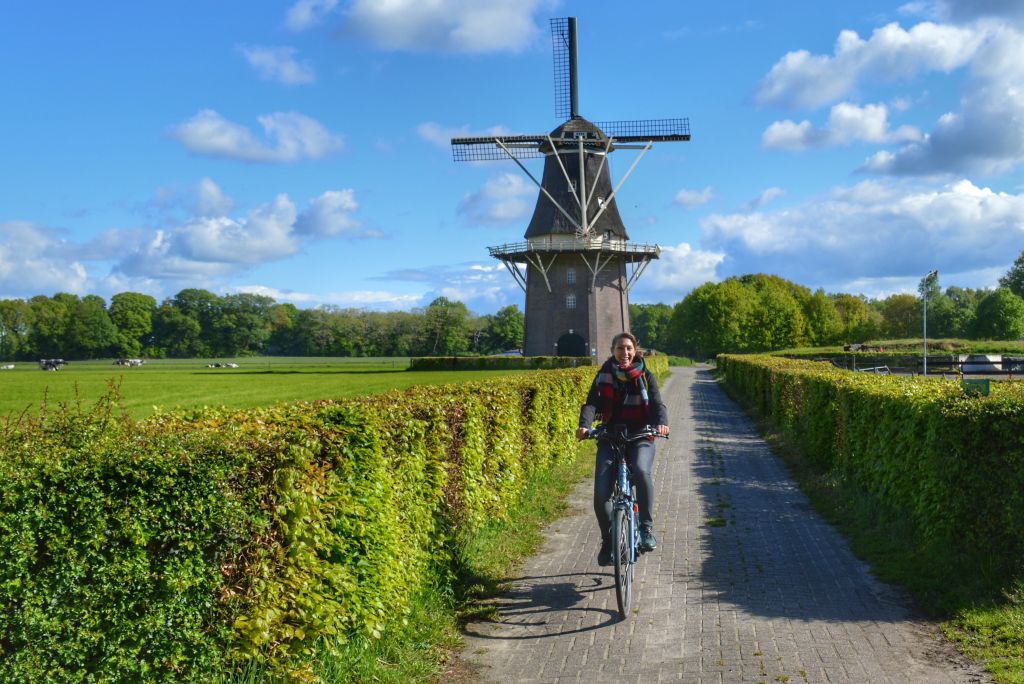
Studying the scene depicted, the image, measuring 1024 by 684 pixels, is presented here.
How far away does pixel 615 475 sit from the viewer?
725cm

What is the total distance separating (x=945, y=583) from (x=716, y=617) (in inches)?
78.0

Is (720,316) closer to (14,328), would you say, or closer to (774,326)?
(774,326)

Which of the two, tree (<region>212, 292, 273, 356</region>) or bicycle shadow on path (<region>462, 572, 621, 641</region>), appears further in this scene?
tree (<region>212, 292, 273, 356</region>)

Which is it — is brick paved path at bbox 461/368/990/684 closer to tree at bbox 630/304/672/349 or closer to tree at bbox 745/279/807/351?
tree at bbox 745/279/807/351

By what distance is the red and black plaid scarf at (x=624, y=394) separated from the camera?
748cm

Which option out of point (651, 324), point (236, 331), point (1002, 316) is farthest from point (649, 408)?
point (651, 324)

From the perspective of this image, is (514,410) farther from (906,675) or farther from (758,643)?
(906,675)

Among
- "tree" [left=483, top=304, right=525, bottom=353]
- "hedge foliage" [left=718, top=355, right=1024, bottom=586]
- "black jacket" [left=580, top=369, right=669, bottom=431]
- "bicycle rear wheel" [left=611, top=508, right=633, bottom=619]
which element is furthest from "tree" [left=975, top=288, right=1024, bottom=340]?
"bicycle rear wheel" [left=611, top=508, right=633, bottom=619]

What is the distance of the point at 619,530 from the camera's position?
666 cm

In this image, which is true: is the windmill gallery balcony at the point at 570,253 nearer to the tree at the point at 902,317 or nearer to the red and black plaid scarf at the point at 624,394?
the red and black plaid scarf at the point at 624,394

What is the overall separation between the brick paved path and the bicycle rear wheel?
126mm

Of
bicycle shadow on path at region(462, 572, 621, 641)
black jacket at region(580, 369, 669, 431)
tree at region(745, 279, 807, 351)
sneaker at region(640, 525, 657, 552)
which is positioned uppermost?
tree at region(745, 279, 807, 351)

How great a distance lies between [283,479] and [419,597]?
2.28m

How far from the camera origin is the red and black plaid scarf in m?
7.48
